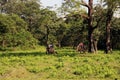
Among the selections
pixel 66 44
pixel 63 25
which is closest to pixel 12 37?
pixel 63 25

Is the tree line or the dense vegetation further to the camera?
the tree line

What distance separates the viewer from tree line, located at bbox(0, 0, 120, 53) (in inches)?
1266

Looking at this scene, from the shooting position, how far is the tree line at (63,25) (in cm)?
3216

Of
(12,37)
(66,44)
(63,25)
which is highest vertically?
(63,25)

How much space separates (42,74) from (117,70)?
4558 mm

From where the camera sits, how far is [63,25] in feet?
193

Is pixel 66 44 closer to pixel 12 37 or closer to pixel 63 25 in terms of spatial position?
pixel 63 25

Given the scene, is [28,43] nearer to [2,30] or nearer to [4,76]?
[2,30]

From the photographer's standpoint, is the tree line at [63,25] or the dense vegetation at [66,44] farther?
the tree line at [63,25]

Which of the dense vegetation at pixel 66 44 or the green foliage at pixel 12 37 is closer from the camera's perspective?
the dense vegetation at pixel 66 44

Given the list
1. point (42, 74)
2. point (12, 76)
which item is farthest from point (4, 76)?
point (42, 74)

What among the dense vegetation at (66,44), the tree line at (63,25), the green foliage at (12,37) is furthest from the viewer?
the green foliage at (12,37)

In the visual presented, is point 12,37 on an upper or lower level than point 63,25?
lower

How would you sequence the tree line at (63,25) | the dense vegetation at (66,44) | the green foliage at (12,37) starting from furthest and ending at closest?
the green foliage at (12,37), the tree line at (63,25), the dense vegetation at (66,44)
